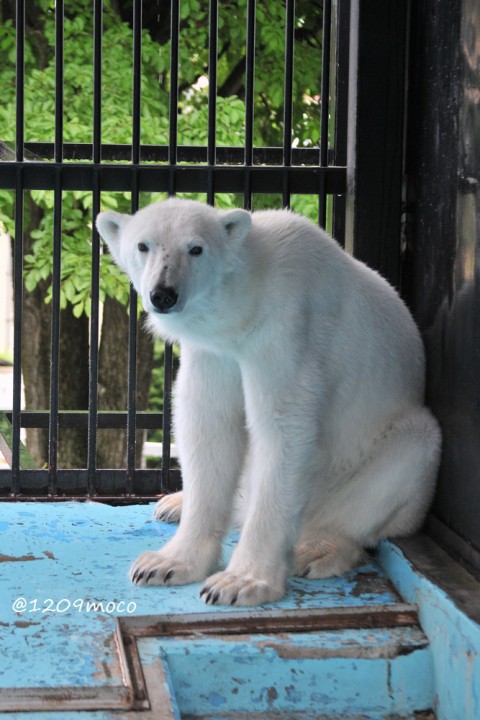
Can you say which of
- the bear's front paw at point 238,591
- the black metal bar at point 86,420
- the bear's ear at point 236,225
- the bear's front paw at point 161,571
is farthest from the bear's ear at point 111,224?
the black metal bar at point 86,420

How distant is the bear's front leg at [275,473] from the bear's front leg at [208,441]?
0.24m

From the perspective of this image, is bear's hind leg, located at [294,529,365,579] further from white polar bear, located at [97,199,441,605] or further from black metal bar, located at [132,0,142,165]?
black metal bar, located at [132,0,142,165]

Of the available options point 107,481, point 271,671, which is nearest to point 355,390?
point 271,671

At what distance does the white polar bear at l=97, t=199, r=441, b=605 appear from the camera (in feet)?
10.8

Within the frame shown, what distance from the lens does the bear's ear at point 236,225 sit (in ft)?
10.9

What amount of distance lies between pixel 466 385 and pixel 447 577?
66cm

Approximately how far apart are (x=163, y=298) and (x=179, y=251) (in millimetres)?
198

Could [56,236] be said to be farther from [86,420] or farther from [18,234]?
[86,420]

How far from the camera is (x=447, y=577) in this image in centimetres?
325

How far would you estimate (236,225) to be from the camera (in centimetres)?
336

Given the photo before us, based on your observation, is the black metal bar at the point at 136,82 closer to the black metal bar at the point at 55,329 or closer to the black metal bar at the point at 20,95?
the black metal bar at the point at 55,329

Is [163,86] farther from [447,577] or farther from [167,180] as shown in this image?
[447,577]

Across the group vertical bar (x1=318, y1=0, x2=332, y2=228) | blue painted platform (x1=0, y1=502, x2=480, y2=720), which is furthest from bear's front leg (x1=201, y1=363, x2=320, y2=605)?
vertical bar (x1=318, y1=0, x2=332, y2=228)

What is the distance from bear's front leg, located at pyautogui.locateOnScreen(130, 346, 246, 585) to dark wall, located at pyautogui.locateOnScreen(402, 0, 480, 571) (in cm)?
79
